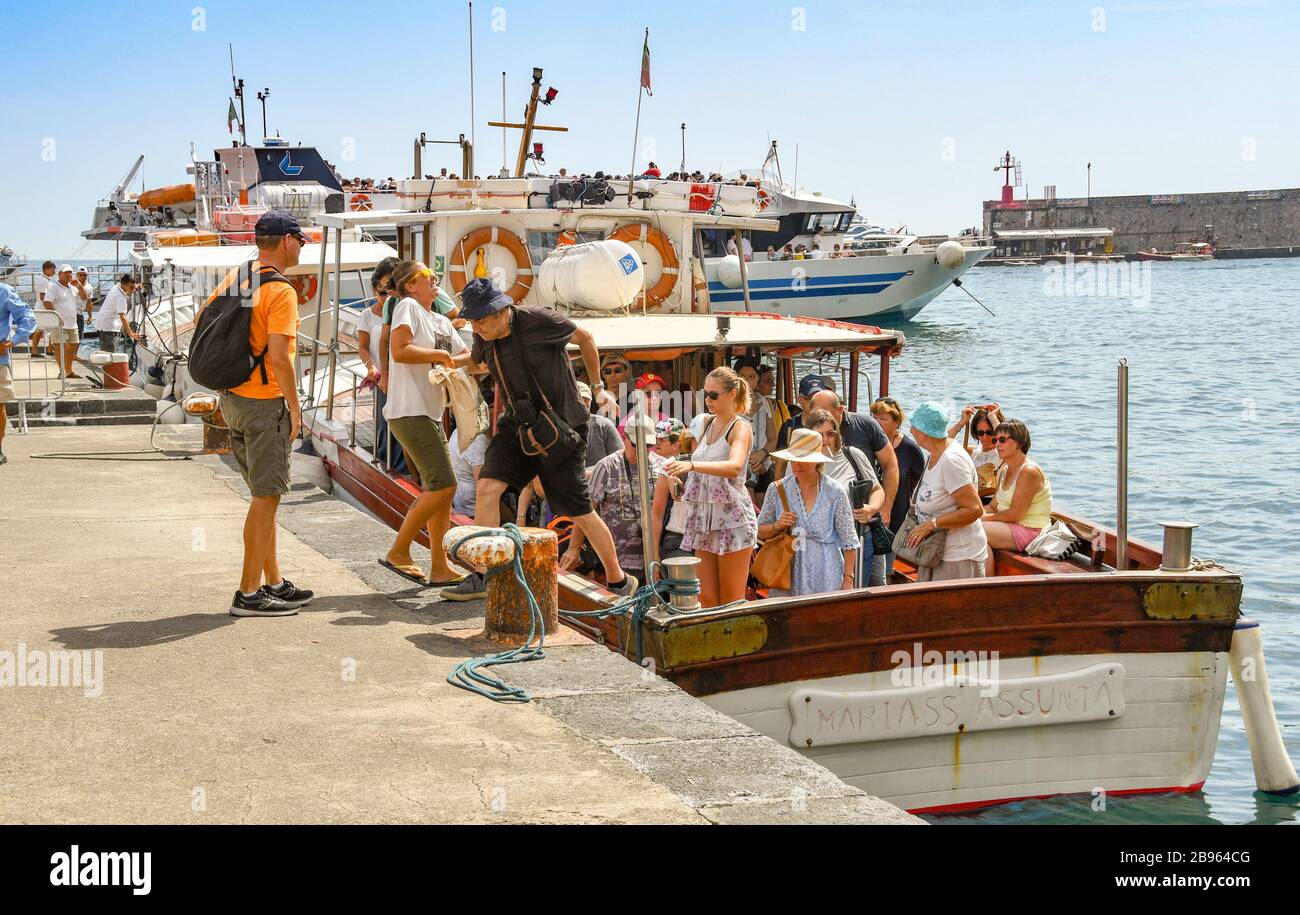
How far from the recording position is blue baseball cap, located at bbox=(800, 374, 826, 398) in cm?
895

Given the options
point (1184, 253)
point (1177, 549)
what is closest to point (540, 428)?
point (1177, 549)

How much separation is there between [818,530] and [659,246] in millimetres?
6041

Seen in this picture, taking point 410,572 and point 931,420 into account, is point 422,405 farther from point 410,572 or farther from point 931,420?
point 931,420

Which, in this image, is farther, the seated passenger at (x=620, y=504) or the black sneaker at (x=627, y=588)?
the seated passenger at (x=620, y=504)

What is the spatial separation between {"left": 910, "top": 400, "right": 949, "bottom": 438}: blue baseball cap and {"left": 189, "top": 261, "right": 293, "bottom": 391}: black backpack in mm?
3590

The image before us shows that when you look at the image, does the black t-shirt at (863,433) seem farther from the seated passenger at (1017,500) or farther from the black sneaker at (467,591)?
the black sneaker at (467,591)

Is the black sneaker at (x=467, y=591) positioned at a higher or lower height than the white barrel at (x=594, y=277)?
lower

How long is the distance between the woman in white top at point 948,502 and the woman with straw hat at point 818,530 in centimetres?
73

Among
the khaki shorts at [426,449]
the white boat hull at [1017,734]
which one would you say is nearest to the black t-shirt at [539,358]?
the khaki shorts at [426,449]

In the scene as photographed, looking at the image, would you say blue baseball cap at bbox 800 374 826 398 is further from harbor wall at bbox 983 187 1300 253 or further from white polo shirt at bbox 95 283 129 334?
harbor wall at bbox 983 187 1300 253

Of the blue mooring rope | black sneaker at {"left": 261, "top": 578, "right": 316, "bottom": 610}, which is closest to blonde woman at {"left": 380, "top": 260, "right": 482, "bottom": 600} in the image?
black sneaker at {"left": 261, "top": 578, "right": 316, "bottom": 610}

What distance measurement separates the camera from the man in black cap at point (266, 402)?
258 inches

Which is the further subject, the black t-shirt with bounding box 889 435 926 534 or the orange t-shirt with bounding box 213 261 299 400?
the black t-shirt with bounding box 889 435 926 534

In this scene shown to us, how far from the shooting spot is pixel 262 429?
6691 millimetres
